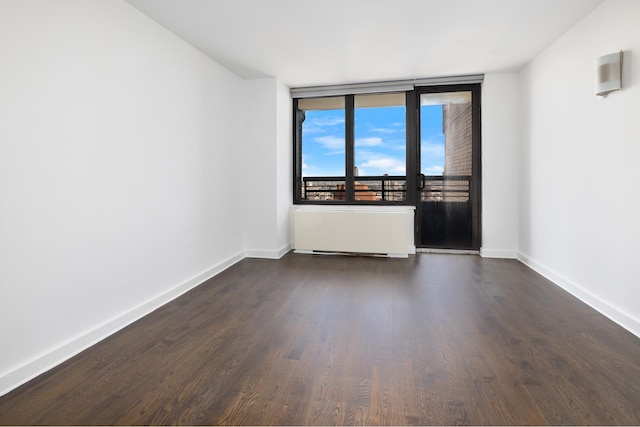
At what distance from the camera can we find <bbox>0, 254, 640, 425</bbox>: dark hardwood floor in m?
1.54

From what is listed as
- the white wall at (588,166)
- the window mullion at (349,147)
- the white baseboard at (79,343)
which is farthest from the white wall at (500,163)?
the white baseboard at (79,343)

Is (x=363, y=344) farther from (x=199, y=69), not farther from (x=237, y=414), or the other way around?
(x=199, y=69)

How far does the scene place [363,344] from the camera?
7.25 ft

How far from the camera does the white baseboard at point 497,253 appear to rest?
4602 millimetres

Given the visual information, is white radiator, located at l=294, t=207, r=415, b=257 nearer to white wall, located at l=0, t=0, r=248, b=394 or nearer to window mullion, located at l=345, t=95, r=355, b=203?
window mullion, located at l=345, t=95, r=355, b=203

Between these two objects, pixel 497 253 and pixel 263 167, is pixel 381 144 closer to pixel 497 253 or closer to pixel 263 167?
pixel 263 167

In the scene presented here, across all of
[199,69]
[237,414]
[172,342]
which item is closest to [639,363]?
[237,414]

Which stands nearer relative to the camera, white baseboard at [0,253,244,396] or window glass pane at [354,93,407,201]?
white baseboard at [0,253,244,396]

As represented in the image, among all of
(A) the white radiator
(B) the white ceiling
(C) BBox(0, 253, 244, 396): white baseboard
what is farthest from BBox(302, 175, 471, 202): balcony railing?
(C) BBox(0, 253, 244, 396): white baseboard

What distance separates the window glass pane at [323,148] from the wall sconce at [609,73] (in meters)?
3.17

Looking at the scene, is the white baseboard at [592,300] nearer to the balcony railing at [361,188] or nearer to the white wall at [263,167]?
the balcony railing at [361,188]

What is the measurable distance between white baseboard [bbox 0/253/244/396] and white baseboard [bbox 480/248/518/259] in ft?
12.6

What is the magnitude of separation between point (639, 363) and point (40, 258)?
3.51m

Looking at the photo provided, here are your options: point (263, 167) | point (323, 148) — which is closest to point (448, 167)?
point (323, 148)
